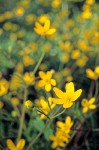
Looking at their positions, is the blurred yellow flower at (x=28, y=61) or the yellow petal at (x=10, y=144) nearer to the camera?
the yellow petal at (x=10, y=144)

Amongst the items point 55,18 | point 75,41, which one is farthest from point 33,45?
point 55,18

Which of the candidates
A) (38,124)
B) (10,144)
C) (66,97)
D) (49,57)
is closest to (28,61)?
(49,57)

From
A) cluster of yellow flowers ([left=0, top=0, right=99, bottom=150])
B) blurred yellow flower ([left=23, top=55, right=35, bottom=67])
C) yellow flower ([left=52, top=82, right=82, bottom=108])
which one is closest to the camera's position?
yellow flower ([left=52, top=82, right=82, bottom=108])

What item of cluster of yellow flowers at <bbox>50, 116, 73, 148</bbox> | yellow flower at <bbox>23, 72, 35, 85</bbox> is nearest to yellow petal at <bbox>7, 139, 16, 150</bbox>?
cluster of yellow flowers at <bbox>50, 116, 73, 148</bbox>

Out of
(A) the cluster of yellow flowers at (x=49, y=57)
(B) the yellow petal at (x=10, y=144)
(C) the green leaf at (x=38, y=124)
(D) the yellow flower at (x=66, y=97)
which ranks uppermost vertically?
(D) the yellow flower at (x=66, y=97)

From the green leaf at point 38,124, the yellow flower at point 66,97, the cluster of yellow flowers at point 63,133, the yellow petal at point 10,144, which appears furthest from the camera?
the green leaf at point 38,124

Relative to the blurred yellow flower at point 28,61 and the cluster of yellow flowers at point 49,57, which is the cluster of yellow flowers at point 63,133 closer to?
the cluster of yellow flowers at point 49,57

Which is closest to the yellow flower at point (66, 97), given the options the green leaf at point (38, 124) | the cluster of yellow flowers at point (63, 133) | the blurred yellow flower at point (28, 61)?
the cluster of yellow flowers at point (63, 133)

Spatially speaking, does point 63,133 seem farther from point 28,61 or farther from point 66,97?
point 28,61

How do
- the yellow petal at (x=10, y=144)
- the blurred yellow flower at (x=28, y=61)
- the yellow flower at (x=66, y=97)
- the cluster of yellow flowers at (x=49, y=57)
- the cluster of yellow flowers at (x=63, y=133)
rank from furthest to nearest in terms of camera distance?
the blurred yellow flower at (x=28, y=61) → the cluster of yellow flowers at (x=49, y=57) → the cluster of yellow flowers at (x=63, y=133) → the yellow petal at (x=10, y=144) → the yellow flower at (x=66, y=97)

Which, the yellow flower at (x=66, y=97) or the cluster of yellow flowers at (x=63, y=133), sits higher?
the yellow flower at (x=66, y=97)

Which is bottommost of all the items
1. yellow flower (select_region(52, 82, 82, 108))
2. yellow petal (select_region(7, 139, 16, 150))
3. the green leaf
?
the green leaf

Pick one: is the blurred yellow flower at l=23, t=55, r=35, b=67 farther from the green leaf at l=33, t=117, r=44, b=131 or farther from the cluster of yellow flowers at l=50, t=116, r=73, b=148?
the cluster of yellow flowers at l=50, t=116, r=73, b=148
